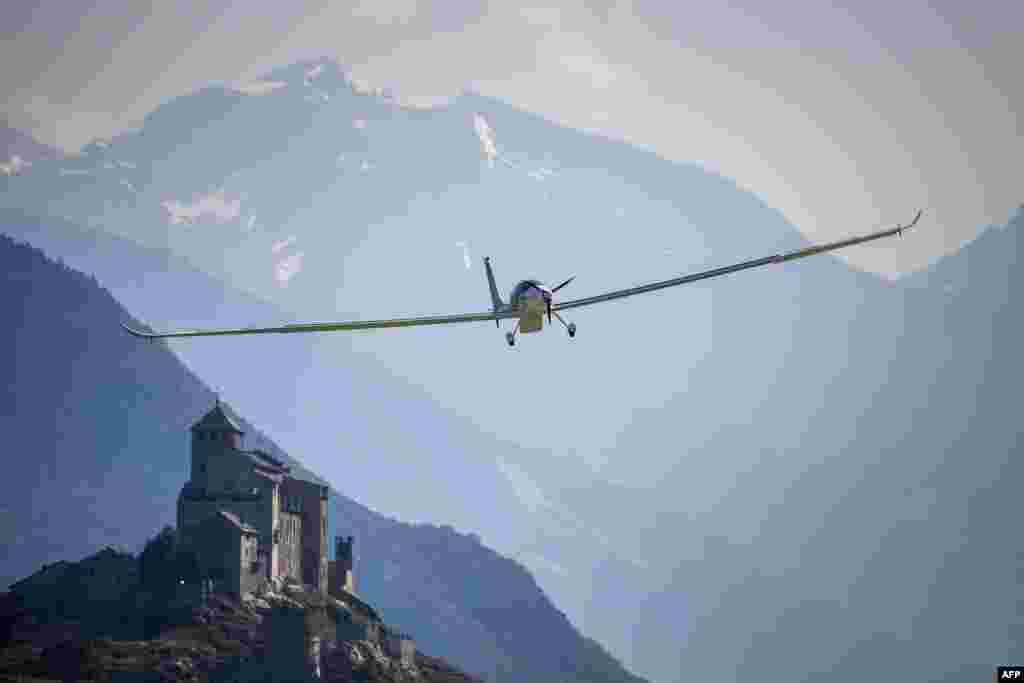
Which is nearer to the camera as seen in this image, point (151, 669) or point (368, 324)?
point (368, 324)

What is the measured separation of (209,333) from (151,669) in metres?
113

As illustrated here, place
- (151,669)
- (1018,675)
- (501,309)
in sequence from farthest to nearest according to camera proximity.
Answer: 1. (151,669)
2. (1018,675)
3. (501,309)

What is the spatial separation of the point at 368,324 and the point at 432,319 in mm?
4025

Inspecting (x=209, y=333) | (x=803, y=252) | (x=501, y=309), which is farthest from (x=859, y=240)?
(x=209, y=333)

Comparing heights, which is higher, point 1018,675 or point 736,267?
point 736,267

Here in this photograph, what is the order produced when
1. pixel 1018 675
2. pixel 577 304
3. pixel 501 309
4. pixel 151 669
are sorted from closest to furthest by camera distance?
1. pixel 577 304
2. pixel 501 309
3. pixel 1018 675
4. pixel 151 669

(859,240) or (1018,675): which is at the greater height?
(859,240)

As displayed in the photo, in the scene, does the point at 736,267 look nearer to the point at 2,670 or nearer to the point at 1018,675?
the point at 1018,675

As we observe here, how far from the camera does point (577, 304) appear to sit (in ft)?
300

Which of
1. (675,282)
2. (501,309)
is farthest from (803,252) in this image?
(501,309)

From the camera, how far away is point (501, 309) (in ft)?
320

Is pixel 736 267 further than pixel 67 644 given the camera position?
No

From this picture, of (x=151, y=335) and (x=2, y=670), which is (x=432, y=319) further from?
(x=2, y=670)

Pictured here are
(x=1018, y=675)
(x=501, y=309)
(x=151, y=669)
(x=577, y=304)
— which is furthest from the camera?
(x=151, y=669)
